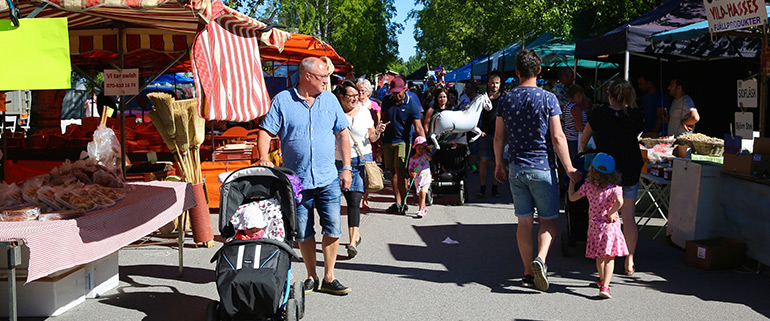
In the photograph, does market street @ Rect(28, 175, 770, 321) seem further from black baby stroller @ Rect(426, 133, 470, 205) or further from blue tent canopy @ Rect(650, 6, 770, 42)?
black baby stroller @ Rect(426, 133, 470, 205)

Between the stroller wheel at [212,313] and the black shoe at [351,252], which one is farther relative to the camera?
the black shoe at [351,252]

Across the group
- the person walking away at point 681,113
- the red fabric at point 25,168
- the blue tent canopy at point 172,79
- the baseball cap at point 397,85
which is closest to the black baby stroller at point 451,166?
the baseball cap at point 397,85

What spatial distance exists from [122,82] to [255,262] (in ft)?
12.8

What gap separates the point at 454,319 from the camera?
5.17 meters

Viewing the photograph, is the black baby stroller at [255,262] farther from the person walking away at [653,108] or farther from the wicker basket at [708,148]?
the person walking away at [653,108]

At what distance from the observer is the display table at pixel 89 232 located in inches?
156

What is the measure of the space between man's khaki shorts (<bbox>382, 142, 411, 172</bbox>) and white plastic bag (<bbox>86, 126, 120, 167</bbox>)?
4138 millimetres

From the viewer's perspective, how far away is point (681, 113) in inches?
382

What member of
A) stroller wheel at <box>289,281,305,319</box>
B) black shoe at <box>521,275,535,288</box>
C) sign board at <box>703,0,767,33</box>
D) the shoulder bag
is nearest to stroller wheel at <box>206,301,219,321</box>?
stroller wheel at <box>289,281,305,319</box>

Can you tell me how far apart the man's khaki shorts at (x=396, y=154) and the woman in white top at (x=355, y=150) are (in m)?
1.24

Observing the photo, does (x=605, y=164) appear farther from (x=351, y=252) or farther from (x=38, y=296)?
(x=38, y=296)

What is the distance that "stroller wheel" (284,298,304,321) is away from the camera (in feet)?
14.8

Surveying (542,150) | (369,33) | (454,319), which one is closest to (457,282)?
(454,319)

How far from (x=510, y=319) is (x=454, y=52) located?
4582 centimetres
